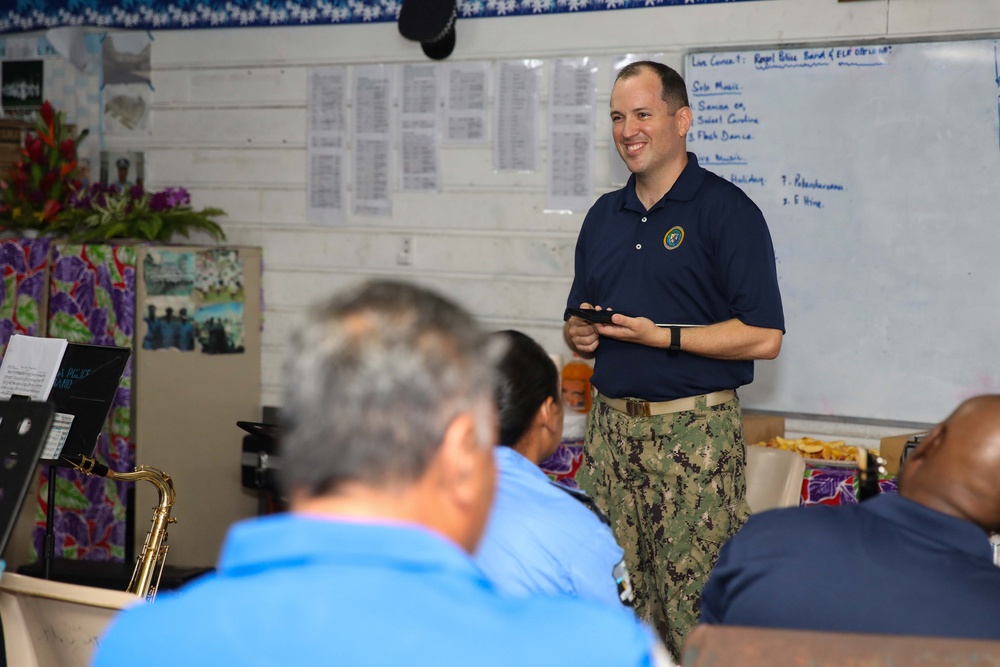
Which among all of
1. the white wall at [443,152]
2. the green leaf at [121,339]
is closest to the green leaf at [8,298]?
the green leaf at [121,339]

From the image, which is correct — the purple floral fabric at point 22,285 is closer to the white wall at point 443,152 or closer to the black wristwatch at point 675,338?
the white wall at point 443,152

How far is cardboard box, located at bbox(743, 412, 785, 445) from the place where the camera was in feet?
11.5

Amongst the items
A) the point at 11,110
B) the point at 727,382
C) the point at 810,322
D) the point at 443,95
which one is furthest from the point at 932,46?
the point at 11,110

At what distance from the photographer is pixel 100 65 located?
15.5 feet

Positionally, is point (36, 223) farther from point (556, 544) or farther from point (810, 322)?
point (556, 544)

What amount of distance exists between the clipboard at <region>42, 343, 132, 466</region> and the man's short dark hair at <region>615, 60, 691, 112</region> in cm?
148

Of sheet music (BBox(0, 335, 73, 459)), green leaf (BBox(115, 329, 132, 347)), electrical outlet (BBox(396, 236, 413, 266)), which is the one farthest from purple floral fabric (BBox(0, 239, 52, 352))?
sheet music (BBox(0, 335, 73, 459))

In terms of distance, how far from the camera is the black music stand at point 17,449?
1456mm

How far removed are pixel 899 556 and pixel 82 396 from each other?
1.98 m

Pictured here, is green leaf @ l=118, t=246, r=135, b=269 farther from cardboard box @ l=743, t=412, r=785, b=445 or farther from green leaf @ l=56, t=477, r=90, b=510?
cardboard box @ l=743, t=412, r=785, b=445

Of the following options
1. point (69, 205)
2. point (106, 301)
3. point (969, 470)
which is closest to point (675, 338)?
point (969, 470)

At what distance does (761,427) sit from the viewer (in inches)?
140

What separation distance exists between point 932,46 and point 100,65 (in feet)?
11.5

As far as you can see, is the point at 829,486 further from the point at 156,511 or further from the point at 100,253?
the point at 100,253
